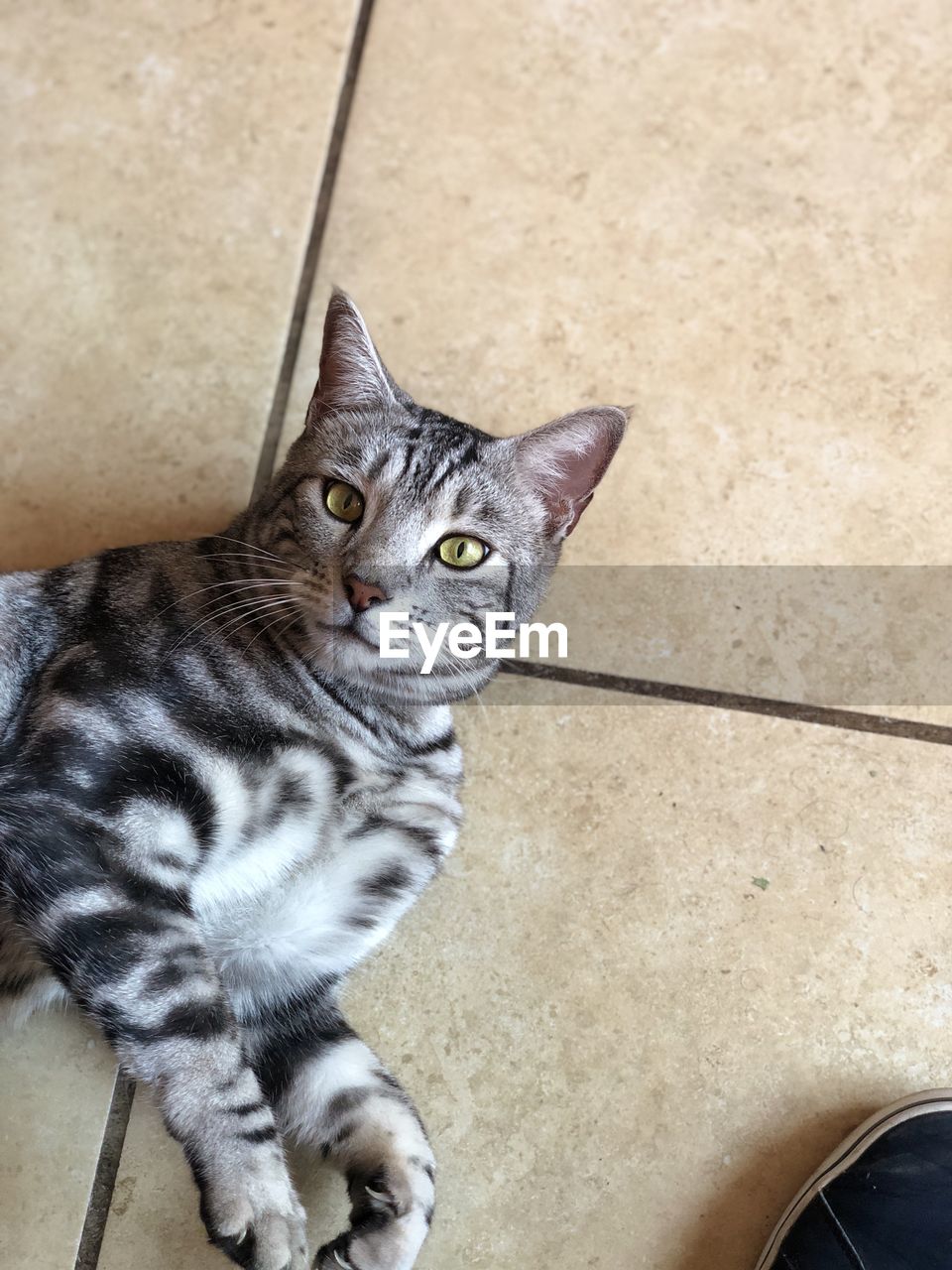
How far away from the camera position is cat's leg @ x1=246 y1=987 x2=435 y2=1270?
1.24 m

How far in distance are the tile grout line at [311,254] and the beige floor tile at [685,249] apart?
0.02 metres

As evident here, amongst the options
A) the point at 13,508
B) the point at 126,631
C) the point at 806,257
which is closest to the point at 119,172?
the point at 13,508

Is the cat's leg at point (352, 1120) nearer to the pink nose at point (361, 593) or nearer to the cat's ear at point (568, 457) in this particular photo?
the pink nose at point (361, 593)

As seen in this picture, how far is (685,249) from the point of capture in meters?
1.85

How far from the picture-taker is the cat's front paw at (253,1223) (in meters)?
1.14

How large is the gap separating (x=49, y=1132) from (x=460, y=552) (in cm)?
98

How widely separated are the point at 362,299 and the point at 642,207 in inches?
21.3

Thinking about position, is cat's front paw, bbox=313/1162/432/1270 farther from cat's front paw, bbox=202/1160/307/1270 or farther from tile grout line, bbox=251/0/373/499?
tile grout line, bbox=251/0/373/499

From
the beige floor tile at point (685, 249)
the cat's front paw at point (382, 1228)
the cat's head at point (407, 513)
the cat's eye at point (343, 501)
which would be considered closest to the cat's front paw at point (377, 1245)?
the cat's front paw at point (382, 1228)

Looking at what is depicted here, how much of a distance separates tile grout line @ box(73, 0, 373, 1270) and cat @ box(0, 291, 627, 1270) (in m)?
0.22

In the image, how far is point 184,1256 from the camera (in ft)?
4.52

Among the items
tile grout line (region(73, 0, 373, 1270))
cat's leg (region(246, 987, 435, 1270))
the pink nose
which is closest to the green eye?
the pink nose

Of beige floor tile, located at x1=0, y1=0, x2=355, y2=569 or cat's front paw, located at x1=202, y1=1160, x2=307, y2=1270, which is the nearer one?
cat's front paw, located at x1=202, y1=1160, x2=307, y2=1270

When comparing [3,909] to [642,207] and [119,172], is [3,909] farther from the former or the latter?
[642,207]
